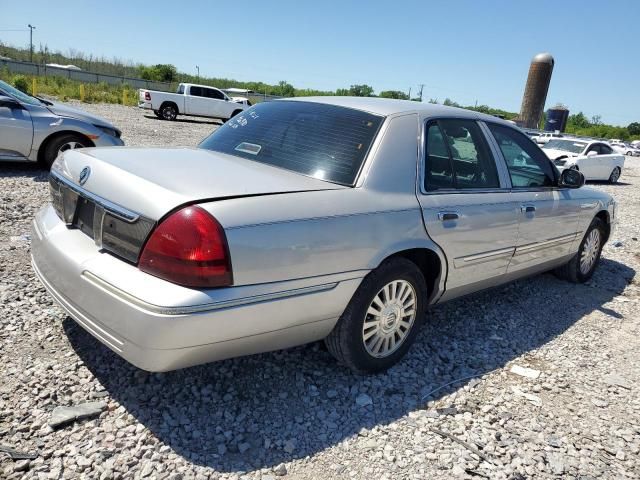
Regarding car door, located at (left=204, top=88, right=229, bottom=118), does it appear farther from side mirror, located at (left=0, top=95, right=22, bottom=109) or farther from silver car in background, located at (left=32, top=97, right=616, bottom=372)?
silver car in background, located at (left=32, top=97, right=616, bottom=372)

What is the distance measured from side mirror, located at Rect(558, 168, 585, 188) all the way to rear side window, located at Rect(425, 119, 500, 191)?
3.52ft

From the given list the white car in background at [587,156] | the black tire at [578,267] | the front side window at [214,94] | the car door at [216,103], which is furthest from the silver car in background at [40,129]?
the front side window at [214,94]

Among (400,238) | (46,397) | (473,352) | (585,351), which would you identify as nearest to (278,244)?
(400,238)

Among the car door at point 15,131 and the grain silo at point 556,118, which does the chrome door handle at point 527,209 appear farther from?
the grain silo at point 556,118

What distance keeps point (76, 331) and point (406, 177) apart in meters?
2.21

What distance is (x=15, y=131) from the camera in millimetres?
6887

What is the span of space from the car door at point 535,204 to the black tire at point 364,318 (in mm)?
1254

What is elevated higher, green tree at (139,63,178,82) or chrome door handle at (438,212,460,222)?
green tree at (139,63,178,82)

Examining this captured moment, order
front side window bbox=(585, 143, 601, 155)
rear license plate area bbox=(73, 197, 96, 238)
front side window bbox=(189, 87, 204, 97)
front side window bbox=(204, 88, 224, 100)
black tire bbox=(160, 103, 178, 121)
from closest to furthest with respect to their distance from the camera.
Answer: rear license plate area bbox=(73, 197, 96, 238) → front side window bbox=(585, 143, 601, 155) → black tire bbox=(160, 103, 178, 121) → front side window bbox=(189, 87, 204, 97) → front side window bbox=(204, 88, 224, 100)

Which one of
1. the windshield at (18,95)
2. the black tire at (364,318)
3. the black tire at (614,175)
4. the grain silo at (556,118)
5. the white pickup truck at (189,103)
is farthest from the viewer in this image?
the grain silo at (556,118)

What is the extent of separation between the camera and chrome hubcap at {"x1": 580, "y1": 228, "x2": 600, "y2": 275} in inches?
201

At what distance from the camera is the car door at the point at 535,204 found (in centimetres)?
379

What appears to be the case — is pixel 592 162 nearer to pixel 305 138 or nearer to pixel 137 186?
pixel 305 138

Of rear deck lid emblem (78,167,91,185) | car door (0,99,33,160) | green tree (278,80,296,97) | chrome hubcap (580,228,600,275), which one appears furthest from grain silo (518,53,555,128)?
rear deck lid emblem (78,167,91,185)
